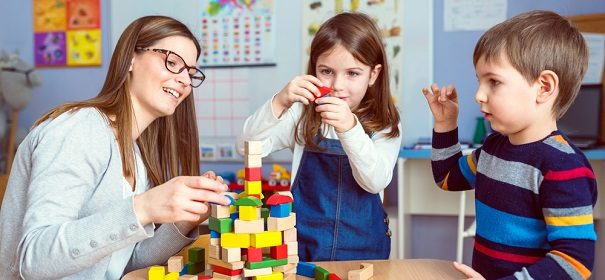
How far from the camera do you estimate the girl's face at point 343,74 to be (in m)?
1.52

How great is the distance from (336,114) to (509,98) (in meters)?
0.39

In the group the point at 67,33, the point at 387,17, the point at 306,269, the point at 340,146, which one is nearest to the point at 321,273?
the point at 306,269

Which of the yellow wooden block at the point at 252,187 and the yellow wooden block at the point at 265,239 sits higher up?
the yellow wooden block at the point at 252,187

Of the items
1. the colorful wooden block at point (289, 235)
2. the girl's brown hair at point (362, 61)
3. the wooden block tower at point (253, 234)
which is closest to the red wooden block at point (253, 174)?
the wooden block tower at point (253, 234)

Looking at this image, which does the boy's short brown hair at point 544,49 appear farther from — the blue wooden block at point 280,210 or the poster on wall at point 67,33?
the poster on wall at point 67,33

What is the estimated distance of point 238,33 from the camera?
3.05m

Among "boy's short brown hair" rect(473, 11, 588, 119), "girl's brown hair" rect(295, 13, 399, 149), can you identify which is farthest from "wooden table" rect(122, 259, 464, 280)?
"girl's brown hair" rect(295, 13, 399, 149)

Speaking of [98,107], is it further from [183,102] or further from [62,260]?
[62,260]

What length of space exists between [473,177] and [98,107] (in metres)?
0.78

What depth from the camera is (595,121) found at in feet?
8.00

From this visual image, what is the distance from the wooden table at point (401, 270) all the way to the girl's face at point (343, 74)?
1.62 feet

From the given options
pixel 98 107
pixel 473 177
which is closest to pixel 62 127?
pixel 98 107

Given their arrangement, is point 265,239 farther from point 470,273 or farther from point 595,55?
point 595,55

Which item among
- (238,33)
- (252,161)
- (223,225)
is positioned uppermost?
(238,33)
